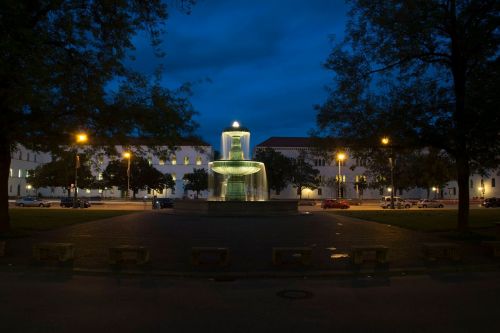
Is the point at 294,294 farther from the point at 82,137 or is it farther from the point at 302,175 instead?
the point at 302,175

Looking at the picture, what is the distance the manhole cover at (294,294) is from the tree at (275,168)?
82569 mm

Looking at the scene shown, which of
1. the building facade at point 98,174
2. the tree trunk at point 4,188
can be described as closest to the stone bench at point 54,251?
the tree trunk at point 4,188

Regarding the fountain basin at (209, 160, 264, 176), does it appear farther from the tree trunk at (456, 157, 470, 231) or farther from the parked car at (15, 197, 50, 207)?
the parked car at (15, 197, 50, 207)

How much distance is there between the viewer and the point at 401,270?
1162 cm

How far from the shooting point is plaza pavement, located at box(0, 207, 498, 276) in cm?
1173

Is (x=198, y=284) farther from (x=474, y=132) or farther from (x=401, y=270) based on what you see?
(x=474, y=132)

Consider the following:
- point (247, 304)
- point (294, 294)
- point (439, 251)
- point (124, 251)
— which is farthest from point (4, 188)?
point (439, 251)

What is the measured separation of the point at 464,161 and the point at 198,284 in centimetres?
1288

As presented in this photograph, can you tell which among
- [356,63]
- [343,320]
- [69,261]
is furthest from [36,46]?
[356,63]

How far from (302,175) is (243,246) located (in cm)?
8486

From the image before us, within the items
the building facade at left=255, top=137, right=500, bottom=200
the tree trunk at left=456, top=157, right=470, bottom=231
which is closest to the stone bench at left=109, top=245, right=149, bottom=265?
the tree trunk at left=456, top=157, right=470, bottom=231

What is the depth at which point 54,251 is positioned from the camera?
42.0ft

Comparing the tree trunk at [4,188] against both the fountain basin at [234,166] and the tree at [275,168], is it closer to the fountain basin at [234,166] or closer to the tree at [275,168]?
the fountain basin at [234,166]

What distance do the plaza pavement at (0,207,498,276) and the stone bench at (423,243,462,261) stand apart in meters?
0.29
